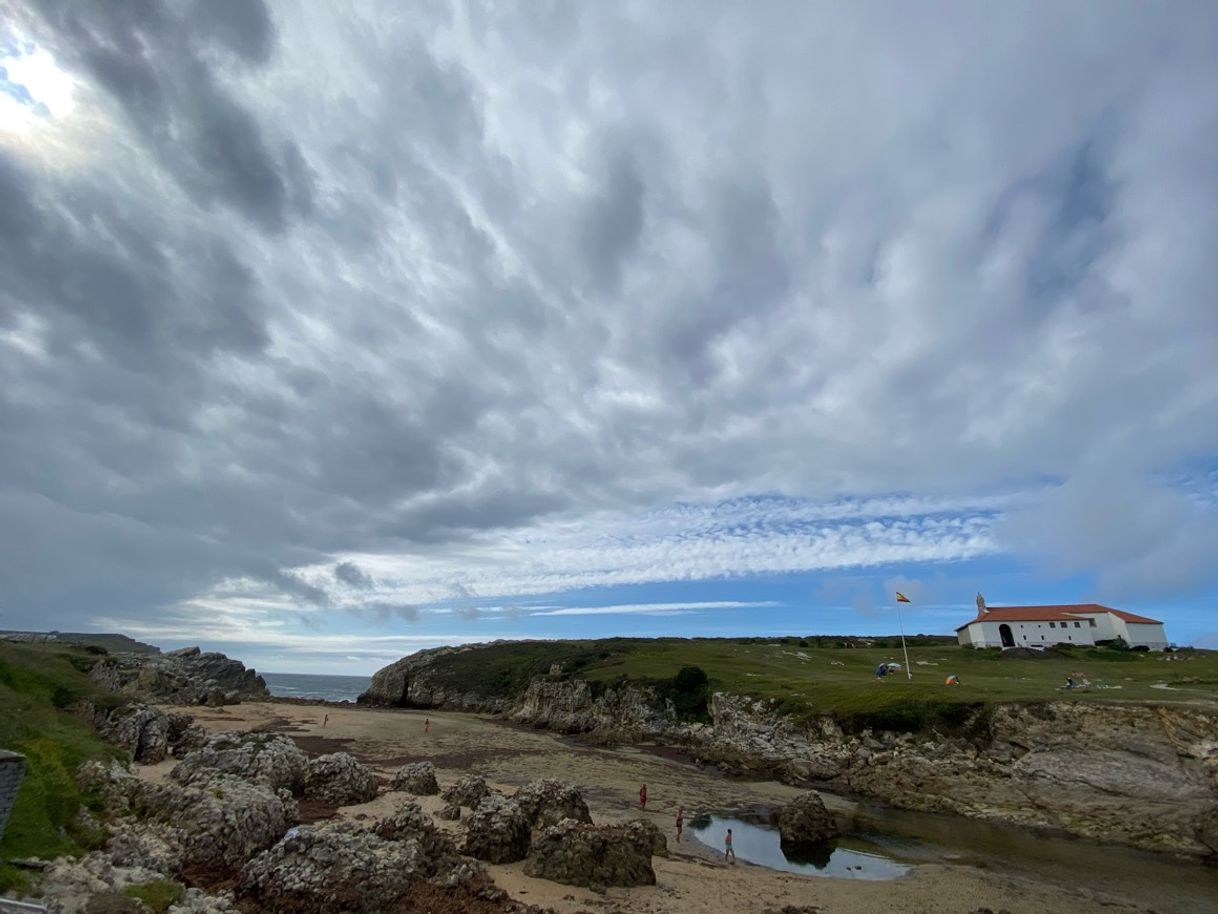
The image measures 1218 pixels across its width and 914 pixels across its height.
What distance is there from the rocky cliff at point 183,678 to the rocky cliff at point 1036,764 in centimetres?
6433

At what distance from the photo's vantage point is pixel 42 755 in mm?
18391

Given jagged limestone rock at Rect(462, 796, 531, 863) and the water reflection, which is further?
the water reflection

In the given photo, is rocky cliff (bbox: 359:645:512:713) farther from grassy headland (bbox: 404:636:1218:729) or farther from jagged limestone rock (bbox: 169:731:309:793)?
jagged limestone rock (bbox: 169:731:309:793)

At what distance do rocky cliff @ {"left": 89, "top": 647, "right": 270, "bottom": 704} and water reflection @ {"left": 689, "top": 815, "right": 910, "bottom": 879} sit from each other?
5981 cm

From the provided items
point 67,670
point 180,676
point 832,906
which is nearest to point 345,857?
point 832,906

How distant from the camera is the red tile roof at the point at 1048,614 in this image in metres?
101

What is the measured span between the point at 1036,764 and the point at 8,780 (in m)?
50.2

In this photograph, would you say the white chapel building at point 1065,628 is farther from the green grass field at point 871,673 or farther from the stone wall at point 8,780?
the stone wall at point 8,780

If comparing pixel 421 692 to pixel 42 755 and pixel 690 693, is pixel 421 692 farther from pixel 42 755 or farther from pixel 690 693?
pixel 42 755

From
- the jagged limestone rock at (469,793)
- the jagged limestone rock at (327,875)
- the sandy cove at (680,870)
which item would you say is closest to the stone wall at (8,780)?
the jagged limestone rock at (327,875)

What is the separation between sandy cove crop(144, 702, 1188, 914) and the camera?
2206 cm

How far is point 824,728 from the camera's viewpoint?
171ft

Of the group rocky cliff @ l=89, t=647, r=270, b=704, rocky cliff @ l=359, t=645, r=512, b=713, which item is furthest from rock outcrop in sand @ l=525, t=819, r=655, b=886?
rocky cliff @ l=359, t=645, r=512, b=713

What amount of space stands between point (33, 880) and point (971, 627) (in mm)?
124225
